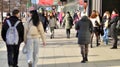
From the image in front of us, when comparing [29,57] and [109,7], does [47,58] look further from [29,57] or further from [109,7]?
[109,7]

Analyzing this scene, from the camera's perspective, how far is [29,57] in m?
11.0

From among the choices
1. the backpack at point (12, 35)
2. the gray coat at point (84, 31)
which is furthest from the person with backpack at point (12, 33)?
the gray coat at point (84, 31)

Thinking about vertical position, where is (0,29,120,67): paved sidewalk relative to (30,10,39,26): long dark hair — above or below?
below

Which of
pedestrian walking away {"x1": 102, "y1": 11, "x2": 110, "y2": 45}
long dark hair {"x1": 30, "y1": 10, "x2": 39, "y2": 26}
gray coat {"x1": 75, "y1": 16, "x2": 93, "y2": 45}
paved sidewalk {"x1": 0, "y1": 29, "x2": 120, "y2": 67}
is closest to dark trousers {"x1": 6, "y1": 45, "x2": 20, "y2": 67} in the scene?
long dark hair {"x1": 30, "y1": 10, "x2": 39, "y2": 26}

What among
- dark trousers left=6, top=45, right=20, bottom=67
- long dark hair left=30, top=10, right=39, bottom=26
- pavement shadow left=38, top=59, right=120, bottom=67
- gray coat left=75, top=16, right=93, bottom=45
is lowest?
pavement shadow left=38, top=59, right=120, bottom=67

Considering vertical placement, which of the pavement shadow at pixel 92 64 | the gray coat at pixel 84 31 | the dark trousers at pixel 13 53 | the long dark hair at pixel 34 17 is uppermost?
the long dark hair at pixel 34 17

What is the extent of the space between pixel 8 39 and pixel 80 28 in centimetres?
327

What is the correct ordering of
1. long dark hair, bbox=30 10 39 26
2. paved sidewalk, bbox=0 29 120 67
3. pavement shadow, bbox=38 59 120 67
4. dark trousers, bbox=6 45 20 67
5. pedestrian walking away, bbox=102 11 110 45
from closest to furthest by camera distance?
long dark hair, bbox=30 10 39 26, dark trousers, bbox=6 45 20 67, pavement shadow, bbox=38 59 120 67, paved sidewalk, bbox=0 29 120 67, pedestrian walking away, bbox=102 11 110 45

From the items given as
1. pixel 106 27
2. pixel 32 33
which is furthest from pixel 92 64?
pixel 106 27

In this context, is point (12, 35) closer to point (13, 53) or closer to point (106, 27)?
point (13, 53)

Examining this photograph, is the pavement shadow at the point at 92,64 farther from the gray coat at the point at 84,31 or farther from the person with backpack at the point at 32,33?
the person with backpack at the point at 32,33

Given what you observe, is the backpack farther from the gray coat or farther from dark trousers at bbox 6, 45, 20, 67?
the gray coat

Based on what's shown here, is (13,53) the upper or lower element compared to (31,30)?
lower

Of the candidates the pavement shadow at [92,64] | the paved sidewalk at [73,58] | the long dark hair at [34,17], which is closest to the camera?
the long dark hair at [34,17]
